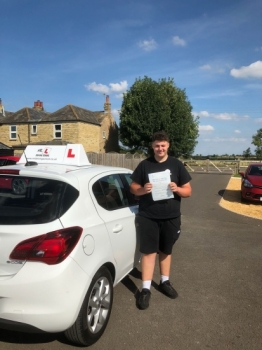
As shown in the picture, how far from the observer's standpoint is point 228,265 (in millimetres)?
5098

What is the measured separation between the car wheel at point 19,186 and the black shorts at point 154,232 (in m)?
1.33

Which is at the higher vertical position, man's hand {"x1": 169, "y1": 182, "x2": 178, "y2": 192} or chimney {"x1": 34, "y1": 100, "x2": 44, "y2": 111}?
chimney {"x1": 34, "y1": 100, "x2": 44, "y2": 111}

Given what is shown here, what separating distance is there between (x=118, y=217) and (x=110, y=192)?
317 millimetres

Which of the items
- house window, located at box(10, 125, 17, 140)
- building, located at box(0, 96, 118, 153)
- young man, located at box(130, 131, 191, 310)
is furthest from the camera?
house window, located at box(10, 125, 17, 140)

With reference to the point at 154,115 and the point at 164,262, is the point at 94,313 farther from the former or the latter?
the point at 154,115

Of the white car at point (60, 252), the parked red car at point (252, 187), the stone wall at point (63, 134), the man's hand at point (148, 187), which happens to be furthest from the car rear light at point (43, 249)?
the stone wall at point (63, 134)

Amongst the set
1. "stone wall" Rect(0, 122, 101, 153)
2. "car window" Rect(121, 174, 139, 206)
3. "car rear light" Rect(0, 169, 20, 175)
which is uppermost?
"stone wall" Rect(0, 122, 101, 153)

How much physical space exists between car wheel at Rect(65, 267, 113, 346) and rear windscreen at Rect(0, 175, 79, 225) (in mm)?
694

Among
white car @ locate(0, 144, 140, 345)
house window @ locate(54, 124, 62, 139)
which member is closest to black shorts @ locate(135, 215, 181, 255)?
white car @ locate(0, 144, 140, 345)

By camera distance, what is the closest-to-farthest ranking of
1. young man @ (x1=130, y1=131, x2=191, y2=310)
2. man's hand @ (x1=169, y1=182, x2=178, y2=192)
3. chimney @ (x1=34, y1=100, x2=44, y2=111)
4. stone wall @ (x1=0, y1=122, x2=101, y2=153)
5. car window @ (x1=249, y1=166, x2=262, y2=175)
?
man's hand @ (x1=169, y1=182, x2=178, y2=192)
young man @ (x1=130, y1=131, x2=191, y2=310)
car window @ (x1=249, y1=166, x2=262, y2=175)
stone wall @ (x1=0, y1=122, x2=101, y2=153)
chimney @ (x1=34, y1=100, x2=44, y2=111)

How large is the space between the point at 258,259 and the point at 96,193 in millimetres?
3403

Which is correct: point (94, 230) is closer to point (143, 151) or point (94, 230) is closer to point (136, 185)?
Result: point (136, 185)

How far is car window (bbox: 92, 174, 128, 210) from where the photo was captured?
3.32 meters

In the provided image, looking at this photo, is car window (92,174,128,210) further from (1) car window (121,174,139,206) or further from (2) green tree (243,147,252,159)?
(2) green tree (243,147,252,159)
